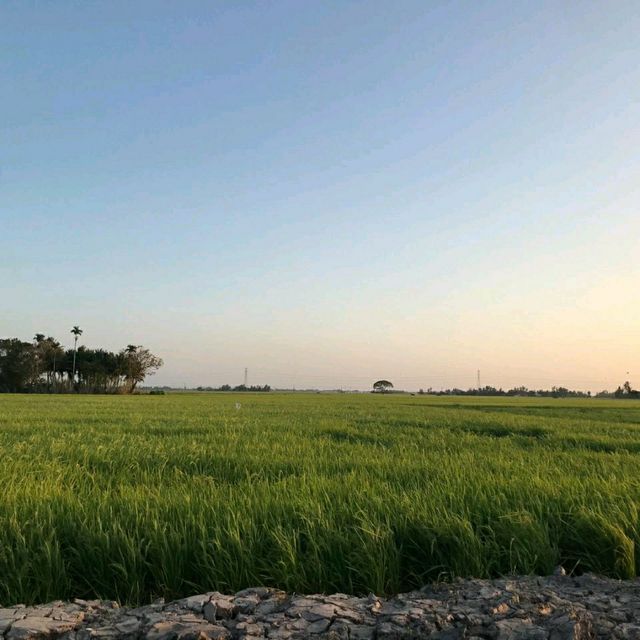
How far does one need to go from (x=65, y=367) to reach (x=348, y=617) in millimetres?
117642

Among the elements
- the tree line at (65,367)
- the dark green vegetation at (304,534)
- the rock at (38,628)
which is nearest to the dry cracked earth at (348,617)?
the rock at (38,628)

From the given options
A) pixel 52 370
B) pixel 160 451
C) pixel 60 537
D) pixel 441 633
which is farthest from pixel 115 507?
pixel 52 370

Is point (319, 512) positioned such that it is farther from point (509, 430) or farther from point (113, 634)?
point (509, 430)

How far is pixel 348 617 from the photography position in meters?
2.51

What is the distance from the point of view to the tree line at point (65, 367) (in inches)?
3841

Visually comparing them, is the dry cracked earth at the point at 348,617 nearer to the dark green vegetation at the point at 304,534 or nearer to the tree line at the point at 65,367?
the dark green vegetation at the point at 304,534

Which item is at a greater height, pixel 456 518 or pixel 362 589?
pixel 456 518

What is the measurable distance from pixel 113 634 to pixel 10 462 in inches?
253

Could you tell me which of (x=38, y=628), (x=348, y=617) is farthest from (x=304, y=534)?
(x=38, y=628)

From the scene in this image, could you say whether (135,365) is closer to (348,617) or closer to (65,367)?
(65,367)

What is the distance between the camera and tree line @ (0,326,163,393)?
97.6 meters

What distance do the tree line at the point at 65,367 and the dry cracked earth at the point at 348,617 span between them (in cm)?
10844

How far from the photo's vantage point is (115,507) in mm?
4539

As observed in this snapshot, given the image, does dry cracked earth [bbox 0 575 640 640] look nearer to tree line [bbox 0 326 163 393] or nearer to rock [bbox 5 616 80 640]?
rock [bbox 5 616 80 640]
